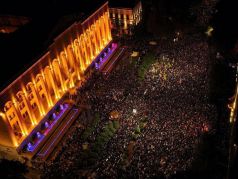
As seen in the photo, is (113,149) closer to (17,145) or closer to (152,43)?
(17,145)

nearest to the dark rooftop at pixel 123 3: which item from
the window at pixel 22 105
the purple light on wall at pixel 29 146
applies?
the window at pixel 22 105

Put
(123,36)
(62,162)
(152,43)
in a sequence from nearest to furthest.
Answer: (62,162)
(152,43)
(123,36)

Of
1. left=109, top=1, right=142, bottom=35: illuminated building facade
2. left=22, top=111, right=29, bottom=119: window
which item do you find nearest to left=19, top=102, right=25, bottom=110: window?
left=22, top=111, right=29, bottom=119: window

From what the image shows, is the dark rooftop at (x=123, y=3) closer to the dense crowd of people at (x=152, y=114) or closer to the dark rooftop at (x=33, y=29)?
the dark rooftop at (x=33, y=29)

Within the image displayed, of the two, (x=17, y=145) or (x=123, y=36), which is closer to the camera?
(x=17, y=145)

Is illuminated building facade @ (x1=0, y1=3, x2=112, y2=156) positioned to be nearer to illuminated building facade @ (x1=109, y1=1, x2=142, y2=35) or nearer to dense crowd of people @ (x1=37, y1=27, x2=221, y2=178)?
dense crowd of people @ (x1=37, y1=27, x2=221, y2=178)

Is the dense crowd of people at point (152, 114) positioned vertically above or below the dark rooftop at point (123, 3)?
below

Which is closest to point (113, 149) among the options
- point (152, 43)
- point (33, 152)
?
point (33, 152)
